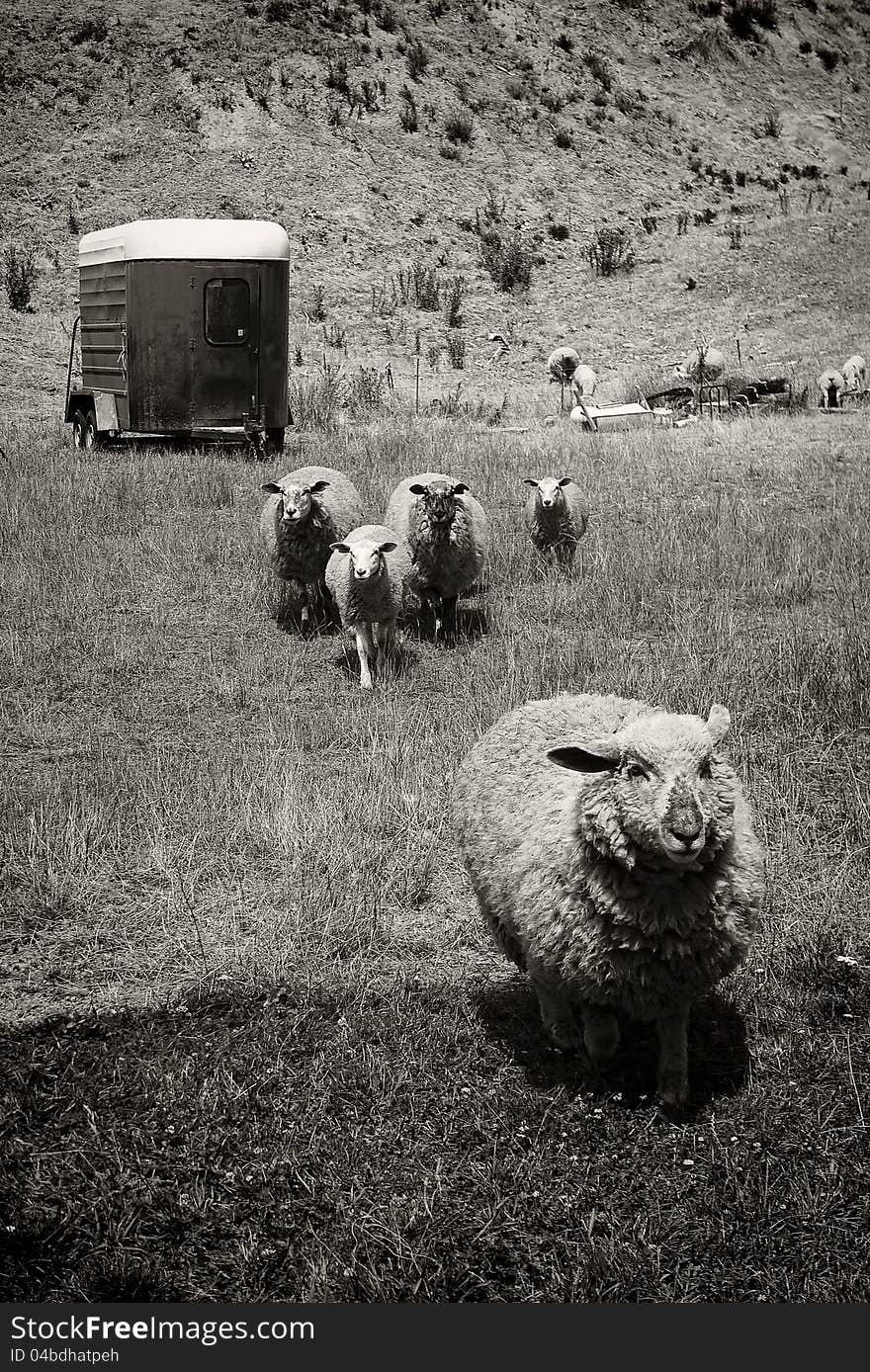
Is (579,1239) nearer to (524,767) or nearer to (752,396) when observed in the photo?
(524,767)

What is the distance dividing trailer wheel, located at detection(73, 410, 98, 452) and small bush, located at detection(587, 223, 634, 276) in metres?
17.8

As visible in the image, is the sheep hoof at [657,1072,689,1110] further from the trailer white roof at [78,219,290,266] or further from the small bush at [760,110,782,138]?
the small bush at [760,110,782,138]

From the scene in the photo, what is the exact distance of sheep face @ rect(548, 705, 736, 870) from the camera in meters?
3.42

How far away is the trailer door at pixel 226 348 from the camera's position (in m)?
16.0

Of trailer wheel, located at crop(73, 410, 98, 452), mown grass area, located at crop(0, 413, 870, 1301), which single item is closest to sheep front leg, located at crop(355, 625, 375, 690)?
mown grass area, located at crop(0, 413, 870, 1301)

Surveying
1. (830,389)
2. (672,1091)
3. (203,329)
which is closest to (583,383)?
(830,389)

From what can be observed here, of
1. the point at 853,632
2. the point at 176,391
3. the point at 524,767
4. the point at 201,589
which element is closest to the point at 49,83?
the point at 176,391

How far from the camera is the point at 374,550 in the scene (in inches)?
346

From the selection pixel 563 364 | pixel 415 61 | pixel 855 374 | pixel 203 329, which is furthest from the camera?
pixel 415 61

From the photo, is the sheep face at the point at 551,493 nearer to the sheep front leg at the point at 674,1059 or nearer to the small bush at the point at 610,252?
the sheep front leg at the point at 674,1059

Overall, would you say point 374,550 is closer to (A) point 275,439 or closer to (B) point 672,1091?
(B) point 672,1091

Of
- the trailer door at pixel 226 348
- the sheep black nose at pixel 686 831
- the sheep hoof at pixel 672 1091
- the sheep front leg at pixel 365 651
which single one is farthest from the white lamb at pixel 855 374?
the sheep black nose at pixel 686 831

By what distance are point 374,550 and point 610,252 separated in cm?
2611

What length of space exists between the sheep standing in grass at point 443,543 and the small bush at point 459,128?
1240 inches
